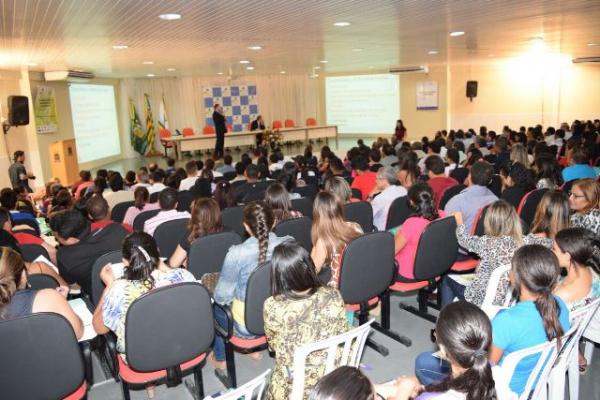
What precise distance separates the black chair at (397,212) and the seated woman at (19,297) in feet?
10.4

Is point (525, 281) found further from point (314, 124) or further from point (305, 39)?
point (314, 124)

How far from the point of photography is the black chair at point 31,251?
12.2ft

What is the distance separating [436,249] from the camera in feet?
11.9

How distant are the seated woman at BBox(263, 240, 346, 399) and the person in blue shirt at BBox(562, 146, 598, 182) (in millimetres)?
5107

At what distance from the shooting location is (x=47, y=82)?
492 inches

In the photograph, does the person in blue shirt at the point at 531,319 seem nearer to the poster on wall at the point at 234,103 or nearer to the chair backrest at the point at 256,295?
the chair backrest at the point at 256,295

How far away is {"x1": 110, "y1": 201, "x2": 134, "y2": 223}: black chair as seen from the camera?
226 inches

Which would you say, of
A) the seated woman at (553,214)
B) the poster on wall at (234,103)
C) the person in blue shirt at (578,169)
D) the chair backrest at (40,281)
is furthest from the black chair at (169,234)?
the poster on wall at (234,103)

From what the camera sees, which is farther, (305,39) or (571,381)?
(305,39)

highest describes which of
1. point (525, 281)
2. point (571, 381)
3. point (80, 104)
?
point (80, 104)

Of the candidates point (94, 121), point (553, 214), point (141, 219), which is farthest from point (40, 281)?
point (94, 121)

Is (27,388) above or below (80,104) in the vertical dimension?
below

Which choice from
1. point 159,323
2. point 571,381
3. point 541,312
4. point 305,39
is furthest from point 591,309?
point 305,39

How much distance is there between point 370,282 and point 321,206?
0.64 m
